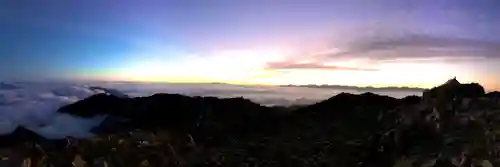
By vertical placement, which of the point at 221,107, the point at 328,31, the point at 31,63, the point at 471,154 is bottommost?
the point at 471,154

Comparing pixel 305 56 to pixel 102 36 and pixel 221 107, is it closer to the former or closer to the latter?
pixel 221 107

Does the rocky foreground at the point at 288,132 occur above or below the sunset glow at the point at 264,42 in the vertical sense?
below

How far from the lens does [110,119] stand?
7.66 feet

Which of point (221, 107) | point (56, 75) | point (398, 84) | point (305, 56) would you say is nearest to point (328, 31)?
point (305, 56)

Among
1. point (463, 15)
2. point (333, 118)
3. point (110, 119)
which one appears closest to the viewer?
point (110, 119)

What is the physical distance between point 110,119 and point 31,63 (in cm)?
41

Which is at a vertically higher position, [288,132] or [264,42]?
[264,42]

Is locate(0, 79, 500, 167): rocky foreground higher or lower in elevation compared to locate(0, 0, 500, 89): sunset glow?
lower

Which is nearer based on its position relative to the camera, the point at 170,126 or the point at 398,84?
the point at 170,126

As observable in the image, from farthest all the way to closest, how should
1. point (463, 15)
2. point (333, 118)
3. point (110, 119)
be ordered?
point (463, 15) → point (333, 118) → point (110, 119)

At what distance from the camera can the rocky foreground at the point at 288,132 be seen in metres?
2.34

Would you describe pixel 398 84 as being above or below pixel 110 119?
above

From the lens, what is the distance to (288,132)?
98.2 inches

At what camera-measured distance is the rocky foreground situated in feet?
7.66
